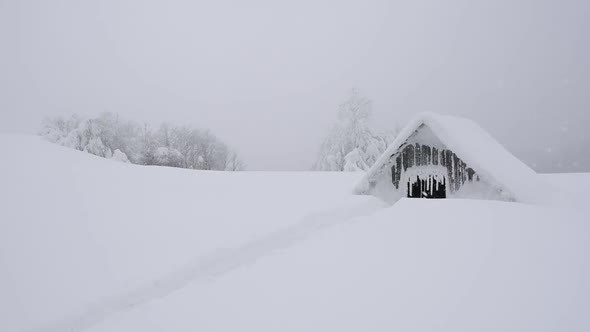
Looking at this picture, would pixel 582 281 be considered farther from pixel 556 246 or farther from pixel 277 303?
pixel 277 303

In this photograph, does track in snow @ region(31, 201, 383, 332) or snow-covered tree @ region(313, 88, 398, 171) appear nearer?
track in snow @ region(31, 201, 383, 332)

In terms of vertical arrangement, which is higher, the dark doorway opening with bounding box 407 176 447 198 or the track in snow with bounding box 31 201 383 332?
the dark doorway opening with bounding box 407 176 447 198

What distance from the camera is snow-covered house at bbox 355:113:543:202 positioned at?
653 cm

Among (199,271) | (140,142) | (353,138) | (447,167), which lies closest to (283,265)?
(199,271)

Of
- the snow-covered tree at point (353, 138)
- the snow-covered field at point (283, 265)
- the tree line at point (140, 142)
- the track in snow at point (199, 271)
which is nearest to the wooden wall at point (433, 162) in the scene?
the snow-covered field at point (283, 265)

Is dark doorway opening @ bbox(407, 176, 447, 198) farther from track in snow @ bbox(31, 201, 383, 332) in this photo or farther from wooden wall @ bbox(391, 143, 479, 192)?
track in snow @ bbox(31, 201, 383, 332)

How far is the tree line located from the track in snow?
2674 cm

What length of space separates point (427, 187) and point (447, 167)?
0.87 meters

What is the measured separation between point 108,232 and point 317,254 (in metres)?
3.81

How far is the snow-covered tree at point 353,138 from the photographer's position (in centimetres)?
2620

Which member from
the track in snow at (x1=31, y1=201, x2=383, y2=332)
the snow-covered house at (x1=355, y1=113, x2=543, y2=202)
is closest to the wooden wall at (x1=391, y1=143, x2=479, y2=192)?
the snow-covered house at (x1=355, y1=113, x2=543, y2=202)

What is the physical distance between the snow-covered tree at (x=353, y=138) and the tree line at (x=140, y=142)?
15.0 meters

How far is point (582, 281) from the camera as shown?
7.04 ft

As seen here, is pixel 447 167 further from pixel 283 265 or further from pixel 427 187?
pixel 283 265
